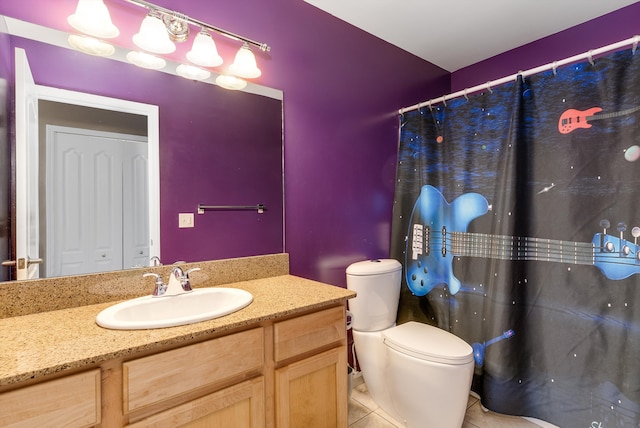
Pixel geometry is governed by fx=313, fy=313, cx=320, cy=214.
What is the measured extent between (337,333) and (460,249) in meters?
1.17

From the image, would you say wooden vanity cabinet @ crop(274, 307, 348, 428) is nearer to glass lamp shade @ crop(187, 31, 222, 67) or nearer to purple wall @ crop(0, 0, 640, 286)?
purple wall @ crop(0, 0, 640, 286)

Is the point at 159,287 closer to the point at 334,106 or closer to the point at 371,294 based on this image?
the point at 371,294

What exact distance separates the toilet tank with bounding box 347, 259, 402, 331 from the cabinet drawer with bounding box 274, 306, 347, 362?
0.57 meters

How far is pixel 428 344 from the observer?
167cm

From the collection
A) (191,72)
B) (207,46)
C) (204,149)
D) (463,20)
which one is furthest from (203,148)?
(463,20)

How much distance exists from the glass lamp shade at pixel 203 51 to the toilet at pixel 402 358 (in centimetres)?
137

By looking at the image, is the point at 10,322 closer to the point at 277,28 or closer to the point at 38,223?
the point at 38,223

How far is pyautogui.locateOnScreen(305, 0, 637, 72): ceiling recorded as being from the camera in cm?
186

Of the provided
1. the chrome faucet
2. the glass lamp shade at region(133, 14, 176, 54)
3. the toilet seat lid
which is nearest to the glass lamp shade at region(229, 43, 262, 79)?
the glass lamp shade at region(133, 14, 176, 54)

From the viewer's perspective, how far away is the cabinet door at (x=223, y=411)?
3.04 ft

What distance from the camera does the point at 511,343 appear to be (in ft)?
5.95

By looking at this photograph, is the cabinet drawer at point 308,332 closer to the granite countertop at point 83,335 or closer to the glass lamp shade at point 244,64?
the granite countertop at point 83,335

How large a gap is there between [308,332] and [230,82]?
1260 mm

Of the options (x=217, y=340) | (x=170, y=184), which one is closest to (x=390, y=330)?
(x=217, y=340)
